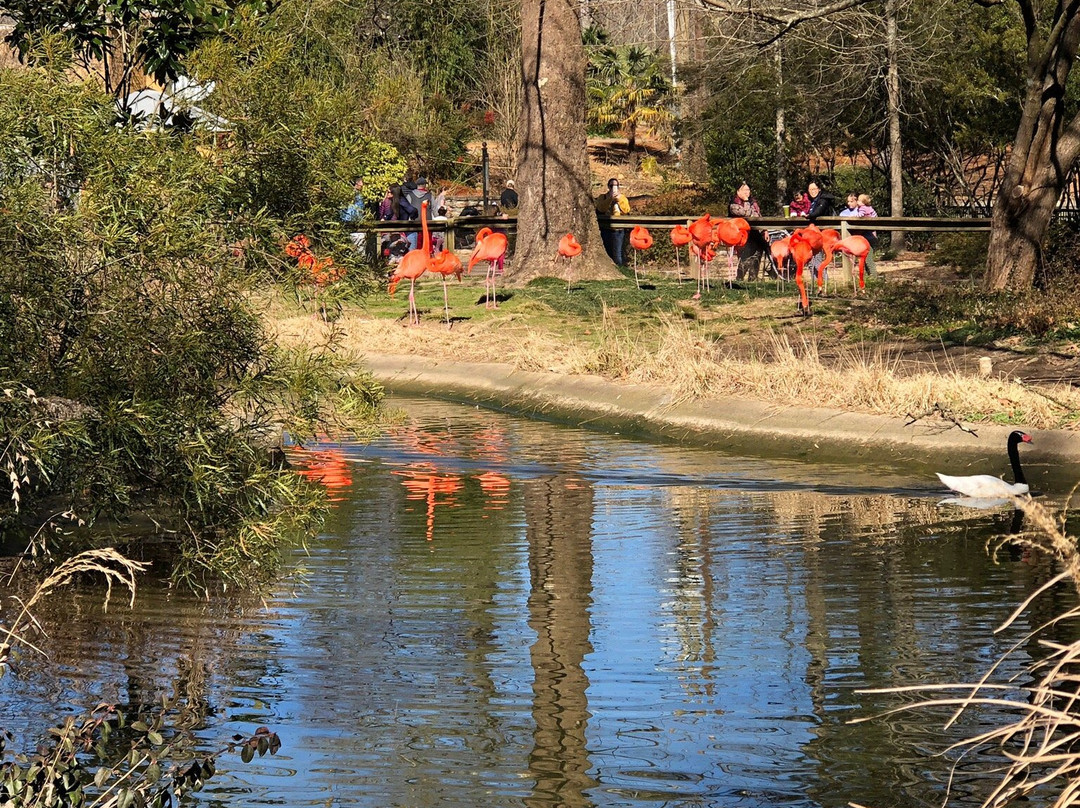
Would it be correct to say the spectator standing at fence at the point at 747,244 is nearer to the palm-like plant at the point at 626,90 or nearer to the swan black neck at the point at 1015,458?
the swan black neck at the point at 1015,458

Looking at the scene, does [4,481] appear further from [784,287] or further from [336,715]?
[784,287]

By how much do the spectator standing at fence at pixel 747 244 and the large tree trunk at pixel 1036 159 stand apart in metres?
5.89

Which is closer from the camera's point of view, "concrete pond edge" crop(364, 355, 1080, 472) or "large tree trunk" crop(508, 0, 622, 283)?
"concrete pond edge" crop(364, 355, 1080, 472)

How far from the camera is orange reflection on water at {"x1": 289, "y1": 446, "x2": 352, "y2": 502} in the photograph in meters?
12.7

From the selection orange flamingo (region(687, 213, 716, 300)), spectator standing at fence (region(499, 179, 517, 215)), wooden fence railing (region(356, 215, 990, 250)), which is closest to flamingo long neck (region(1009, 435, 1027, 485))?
wooden fence railing (region(356, 215, 990, 250))

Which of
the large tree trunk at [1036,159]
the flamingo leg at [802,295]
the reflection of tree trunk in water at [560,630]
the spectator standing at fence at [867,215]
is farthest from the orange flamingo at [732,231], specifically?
the reflection of tree trunk in water at [560,630]

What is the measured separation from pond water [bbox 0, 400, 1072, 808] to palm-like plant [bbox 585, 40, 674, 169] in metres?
41.2

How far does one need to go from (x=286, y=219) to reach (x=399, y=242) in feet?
73.2

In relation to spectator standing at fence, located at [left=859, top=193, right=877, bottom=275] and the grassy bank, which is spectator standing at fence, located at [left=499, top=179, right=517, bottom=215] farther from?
spectator standing at fence, located at [left=859, top=193, right=877, bottom=275]

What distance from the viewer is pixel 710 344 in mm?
17188

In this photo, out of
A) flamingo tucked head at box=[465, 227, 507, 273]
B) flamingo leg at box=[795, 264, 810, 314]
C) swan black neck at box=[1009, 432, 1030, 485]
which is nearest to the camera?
swan black neck at box=[1009, 432, 1030, 485]

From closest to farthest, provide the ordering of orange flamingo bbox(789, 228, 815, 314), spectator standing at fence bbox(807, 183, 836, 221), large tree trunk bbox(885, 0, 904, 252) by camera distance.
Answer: orange flamingo bbox(789, 228, 815, 314)
spectator standing at fence bbox(807, 183, 836, 221)
large tree trunk bbox(885, 0, 904, 252)

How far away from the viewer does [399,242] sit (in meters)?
31.6

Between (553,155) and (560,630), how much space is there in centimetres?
1846
